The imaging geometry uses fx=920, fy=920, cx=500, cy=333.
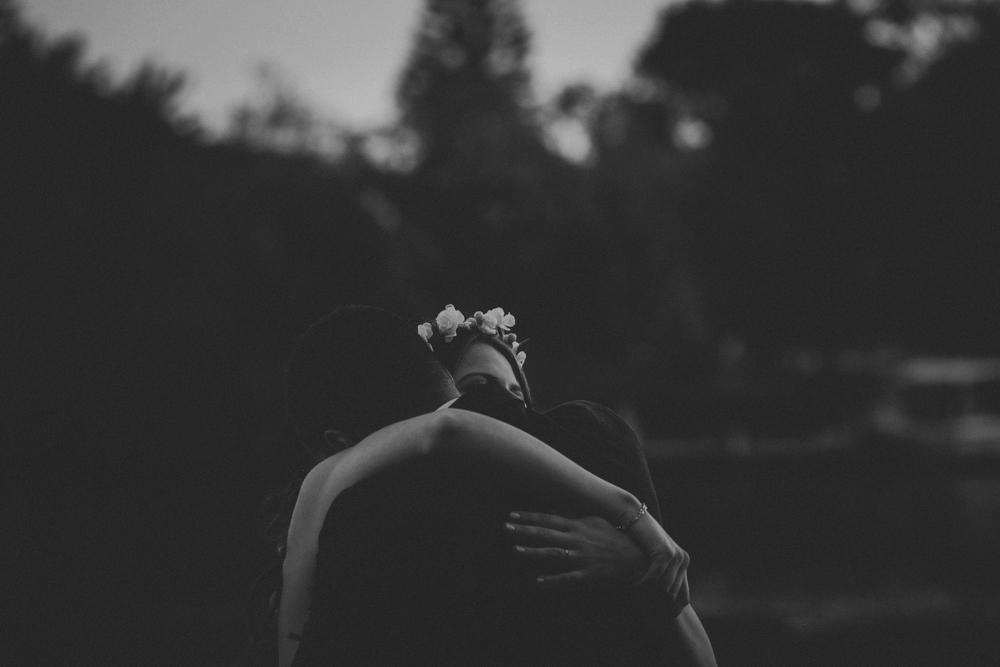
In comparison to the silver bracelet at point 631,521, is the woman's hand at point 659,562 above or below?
below

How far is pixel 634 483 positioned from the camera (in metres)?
1.82

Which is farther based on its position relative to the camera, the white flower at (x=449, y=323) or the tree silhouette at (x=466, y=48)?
the tree silhouette at (x=466, y=48)

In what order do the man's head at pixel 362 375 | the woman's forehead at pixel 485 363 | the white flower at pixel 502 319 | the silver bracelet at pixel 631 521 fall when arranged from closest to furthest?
the silver bracelet at pixel 631 521 → the man's head at pixel 362 375 → the woman's forehead at pixel 485 363 → the white flower at pixel 502 319

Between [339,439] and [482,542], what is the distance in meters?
0.45

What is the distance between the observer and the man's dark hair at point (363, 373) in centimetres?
186

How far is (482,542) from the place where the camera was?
1.61m

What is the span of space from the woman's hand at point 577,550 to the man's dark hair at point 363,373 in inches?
13.9

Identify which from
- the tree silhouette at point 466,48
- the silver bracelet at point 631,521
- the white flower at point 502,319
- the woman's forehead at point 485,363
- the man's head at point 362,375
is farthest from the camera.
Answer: the tree silhouette at point 466,48

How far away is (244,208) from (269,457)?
4725mm

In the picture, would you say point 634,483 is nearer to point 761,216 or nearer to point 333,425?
point 333,425

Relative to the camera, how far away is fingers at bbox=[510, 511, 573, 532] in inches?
64.6

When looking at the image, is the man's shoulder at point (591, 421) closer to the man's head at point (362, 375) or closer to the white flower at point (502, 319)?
the man's head at point (362, 375)

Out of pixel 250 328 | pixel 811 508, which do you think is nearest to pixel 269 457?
pixel 250 328

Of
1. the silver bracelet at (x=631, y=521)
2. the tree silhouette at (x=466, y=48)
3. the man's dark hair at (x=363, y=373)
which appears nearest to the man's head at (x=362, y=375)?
the man's dark hair at (x=363, y=373)
